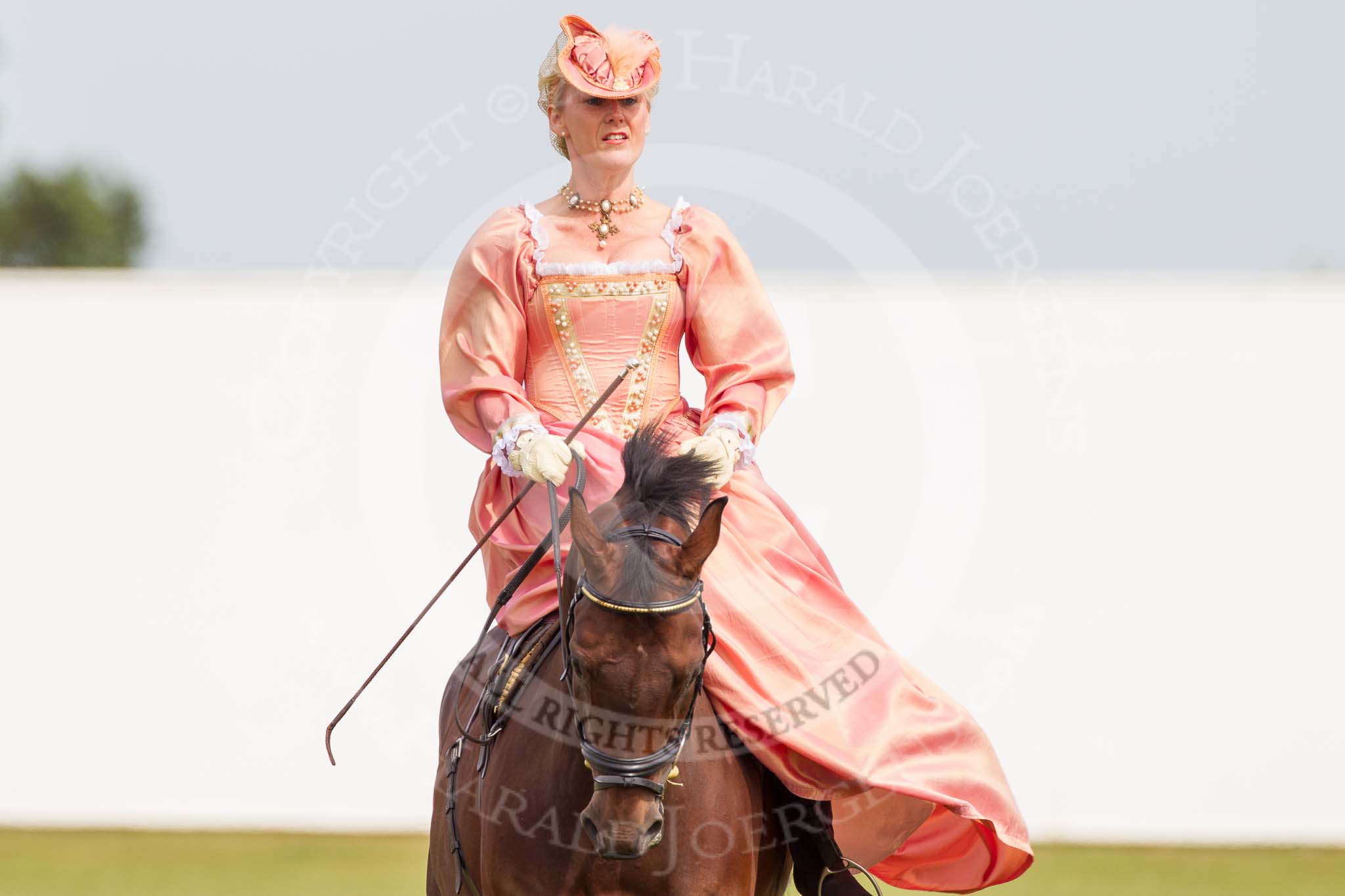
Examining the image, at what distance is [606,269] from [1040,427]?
4.94 metres

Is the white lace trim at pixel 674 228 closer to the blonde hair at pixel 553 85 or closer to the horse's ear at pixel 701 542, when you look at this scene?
the blonde hair at pixel 553 85

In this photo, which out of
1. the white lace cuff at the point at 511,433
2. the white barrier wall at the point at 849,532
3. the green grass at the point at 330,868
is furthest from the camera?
the white barrier wall at the point at 849,532

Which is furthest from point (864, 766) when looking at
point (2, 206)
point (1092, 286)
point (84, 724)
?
point (2, 206)

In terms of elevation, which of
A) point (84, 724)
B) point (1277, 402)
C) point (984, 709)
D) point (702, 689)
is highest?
point (1277, 402)

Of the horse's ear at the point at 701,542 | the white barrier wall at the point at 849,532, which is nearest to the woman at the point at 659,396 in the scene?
the horse's ear at the point at 701,542

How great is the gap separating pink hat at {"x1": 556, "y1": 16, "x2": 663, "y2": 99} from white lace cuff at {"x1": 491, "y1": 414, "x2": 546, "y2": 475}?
796 mm

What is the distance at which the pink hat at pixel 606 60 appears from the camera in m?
4.04

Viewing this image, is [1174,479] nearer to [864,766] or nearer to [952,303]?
[952,303]

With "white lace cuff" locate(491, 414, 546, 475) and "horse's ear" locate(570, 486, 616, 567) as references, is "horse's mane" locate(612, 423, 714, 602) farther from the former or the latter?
"white lace cuff" locate(491, 414, 546, 475)

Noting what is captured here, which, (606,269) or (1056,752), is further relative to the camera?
(1056,752)

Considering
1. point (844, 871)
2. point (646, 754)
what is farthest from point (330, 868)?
point (646, 754)

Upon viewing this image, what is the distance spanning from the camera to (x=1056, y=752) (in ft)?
28.1

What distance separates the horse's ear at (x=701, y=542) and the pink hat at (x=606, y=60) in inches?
50.3

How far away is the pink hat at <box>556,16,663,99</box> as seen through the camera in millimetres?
4035
